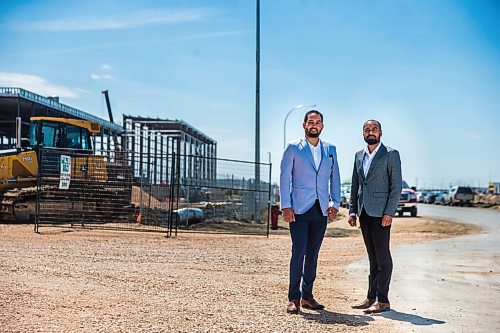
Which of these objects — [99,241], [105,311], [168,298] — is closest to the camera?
[105,311]

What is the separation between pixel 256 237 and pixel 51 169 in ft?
23.0

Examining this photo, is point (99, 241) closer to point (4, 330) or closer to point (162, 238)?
point (162, 238)

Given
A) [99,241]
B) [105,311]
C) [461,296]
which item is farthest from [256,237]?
[105,311]

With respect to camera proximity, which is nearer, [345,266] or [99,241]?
[345,266]

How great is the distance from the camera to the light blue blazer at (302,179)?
673cm

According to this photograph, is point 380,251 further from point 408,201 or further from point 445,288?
point 408,201

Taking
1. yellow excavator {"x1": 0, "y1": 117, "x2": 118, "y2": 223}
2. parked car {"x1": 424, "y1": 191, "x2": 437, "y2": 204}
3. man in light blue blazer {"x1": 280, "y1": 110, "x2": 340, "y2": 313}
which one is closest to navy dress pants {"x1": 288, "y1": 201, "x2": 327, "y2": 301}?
man in light blue blazer {"x1": 280, "y1": 110, "x2": 340, "y2": 313}

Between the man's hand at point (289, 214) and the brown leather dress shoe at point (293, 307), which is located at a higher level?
the man's hand at point (289, 214)

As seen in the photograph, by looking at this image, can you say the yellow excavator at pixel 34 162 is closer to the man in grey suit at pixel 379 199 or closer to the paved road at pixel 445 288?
the paved road at pixel 445 288

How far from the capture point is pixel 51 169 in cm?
2030

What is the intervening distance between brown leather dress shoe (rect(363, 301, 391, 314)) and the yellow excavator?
1474 cm

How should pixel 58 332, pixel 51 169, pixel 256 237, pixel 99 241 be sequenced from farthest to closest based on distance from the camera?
pixel 51 169
pixel 256 237
pixel 99 241
pixel 58 332

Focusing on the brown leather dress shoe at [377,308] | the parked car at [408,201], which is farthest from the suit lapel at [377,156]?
the parked car at [408,201]

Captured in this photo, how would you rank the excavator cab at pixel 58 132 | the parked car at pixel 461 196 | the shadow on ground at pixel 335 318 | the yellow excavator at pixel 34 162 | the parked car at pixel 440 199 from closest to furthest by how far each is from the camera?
the shadow on ground at pixel 335 318 < the yellow excavator at pixel 34 162 < the excavator cab at pixel 58 132 < the parked car at pixel 461 196 < the parked car at pixel 440 199
